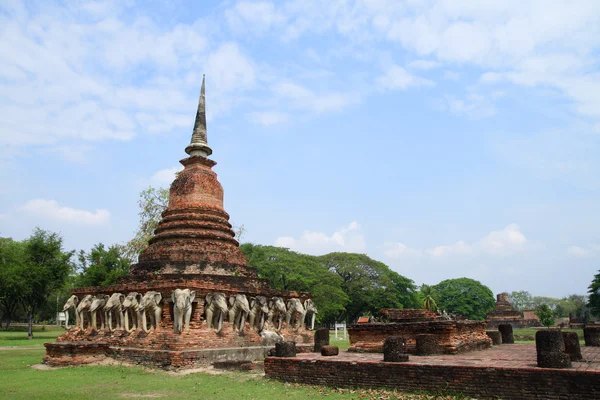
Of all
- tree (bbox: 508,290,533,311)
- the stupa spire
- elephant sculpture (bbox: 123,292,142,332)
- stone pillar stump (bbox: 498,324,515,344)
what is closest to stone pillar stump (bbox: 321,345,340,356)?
elephant sculpture (bbox: 123,292,142,332)

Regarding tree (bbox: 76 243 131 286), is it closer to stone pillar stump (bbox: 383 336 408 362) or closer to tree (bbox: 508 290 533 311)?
stone pillar stump (bbox: 383 336 408 362)

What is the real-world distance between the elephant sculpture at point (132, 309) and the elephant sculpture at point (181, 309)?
7.07ft

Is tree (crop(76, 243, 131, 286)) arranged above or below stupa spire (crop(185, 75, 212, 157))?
below

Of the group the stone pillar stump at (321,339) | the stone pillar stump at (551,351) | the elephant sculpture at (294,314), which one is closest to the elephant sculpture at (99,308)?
the elephant sculpture at (294,314)

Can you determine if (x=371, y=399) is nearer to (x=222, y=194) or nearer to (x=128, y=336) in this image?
(x=128, y=336)

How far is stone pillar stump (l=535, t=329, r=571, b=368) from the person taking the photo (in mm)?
8266

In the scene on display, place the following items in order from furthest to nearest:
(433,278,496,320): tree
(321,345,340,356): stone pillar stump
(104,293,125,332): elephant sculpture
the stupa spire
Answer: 1. (433,278,496,320): tree
2. the stupa spire
3. (104,293,125,332): elephant sculpture
4. (321,345,340,356): stone pillar stump

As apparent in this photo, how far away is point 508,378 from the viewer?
8.22 meters

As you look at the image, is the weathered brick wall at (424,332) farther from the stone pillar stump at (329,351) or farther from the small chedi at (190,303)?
the small chedi at (190,303)

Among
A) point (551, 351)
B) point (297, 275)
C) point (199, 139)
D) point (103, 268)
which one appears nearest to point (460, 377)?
point (551, 351)

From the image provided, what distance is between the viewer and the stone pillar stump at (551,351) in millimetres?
8266

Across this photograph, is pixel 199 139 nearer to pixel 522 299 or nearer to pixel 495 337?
pixel 495 337

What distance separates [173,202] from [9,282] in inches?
794

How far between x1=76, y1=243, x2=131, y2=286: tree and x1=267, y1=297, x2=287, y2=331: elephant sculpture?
51.8 ft
